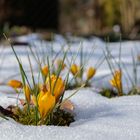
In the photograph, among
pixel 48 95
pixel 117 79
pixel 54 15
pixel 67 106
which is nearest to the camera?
pixel 48 95

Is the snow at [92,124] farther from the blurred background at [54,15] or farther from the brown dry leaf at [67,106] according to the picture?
the blurred background at [54,15]

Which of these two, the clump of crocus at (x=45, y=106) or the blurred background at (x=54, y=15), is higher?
the clump of crocus at (x=45, y=106)

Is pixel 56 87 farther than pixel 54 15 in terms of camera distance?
No

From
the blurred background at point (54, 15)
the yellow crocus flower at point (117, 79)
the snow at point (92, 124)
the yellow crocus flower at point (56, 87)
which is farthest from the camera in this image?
the blurred background at point (54, 15)

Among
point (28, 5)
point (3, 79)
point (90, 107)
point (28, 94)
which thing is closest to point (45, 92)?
point (28, 94)

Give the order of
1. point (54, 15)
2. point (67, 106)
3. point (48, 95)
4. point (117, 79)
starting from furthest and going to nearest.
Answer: point (54, 15), point (117, 79), point (67, 106), point (48, 95)

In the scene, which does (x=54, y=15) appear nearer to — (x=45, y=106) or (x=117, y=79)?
(x=117, y=79)

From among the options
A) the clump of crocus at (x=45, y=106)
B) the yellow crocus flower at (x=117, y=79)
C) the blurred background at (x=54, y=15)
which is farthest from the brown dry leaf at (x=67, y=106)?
the blurred background at (x=54, y=15)

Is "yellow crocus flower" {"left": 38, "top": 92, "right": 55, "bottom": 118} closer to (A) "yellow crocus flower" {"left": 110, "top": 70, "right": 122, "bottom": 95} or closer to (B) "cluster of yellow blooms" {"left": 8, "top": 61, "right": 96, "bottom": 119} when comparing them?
(B) "cluster of yellow blooms" {"left": 8, "top": 61, "right": 96, "bottom": 119}

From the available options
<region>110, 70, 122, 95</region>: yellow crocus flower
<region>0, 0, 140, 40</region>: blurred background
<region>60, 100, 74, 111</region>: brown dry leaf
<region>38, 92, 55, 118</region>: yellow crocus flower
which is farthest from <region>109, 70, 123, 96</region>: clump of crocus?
<region>0, 0, 140, 40</region>: blurred background

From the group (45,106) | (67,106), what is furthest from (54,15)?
(45,106)
